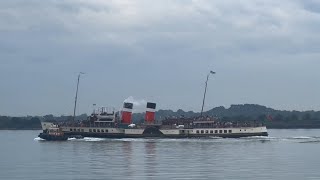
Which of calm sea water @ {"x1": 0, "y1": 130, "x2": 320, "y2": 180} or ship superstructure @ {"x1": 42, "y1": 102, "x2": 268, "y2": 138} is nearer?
calm sea water @ {"x1": 0, "y1": 130, "x2": 320, "y2": 180}

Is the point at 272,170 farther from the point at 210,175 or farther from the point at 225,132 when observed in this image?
the point at 225,132

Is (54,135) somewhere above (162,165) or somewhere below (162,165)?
above

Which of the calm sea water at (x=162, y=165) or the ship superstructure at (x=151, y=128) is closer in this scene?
the calm sea water at (x=162, y=165)

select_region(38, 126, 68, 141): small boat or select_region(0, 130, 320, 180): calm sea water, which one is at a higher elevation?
select_region(38, 126, 68, 141): small boat

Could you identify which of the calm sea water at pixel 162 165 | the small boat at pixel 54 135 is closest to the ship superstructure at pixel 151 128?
the small boat at pixel 54 135

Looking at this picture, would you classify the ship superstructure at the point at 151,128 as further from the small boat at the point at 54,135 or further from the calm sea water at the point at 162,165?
the calm sea water at the point at 162,165

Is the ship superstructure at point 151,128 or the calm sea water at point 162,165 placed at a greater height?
the ship superstructure at point 151,128

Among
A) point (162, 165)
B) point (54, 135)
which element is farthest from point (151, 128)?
point (162, 165)

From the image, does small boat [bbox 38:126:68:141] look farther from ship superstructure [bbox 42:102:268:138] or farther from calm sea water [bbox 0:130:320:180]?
calm sea water [bbox 0:130:320:180]

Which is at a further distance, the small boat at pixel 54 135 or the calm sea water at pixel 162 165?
the small boat at pixel 54 135

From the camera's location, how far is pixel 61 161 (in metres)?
62.7

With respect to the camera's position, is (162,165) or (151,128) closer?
(162,165)

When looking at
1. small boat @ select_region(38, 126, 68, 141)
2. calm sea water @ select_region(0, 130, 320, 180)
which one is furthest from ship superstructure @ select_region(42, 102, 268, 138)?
calm sea water @ select_region(0, 130, 320, 180)

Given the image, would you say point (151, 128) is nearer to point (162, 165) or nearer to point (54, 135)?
point (54, 135)
